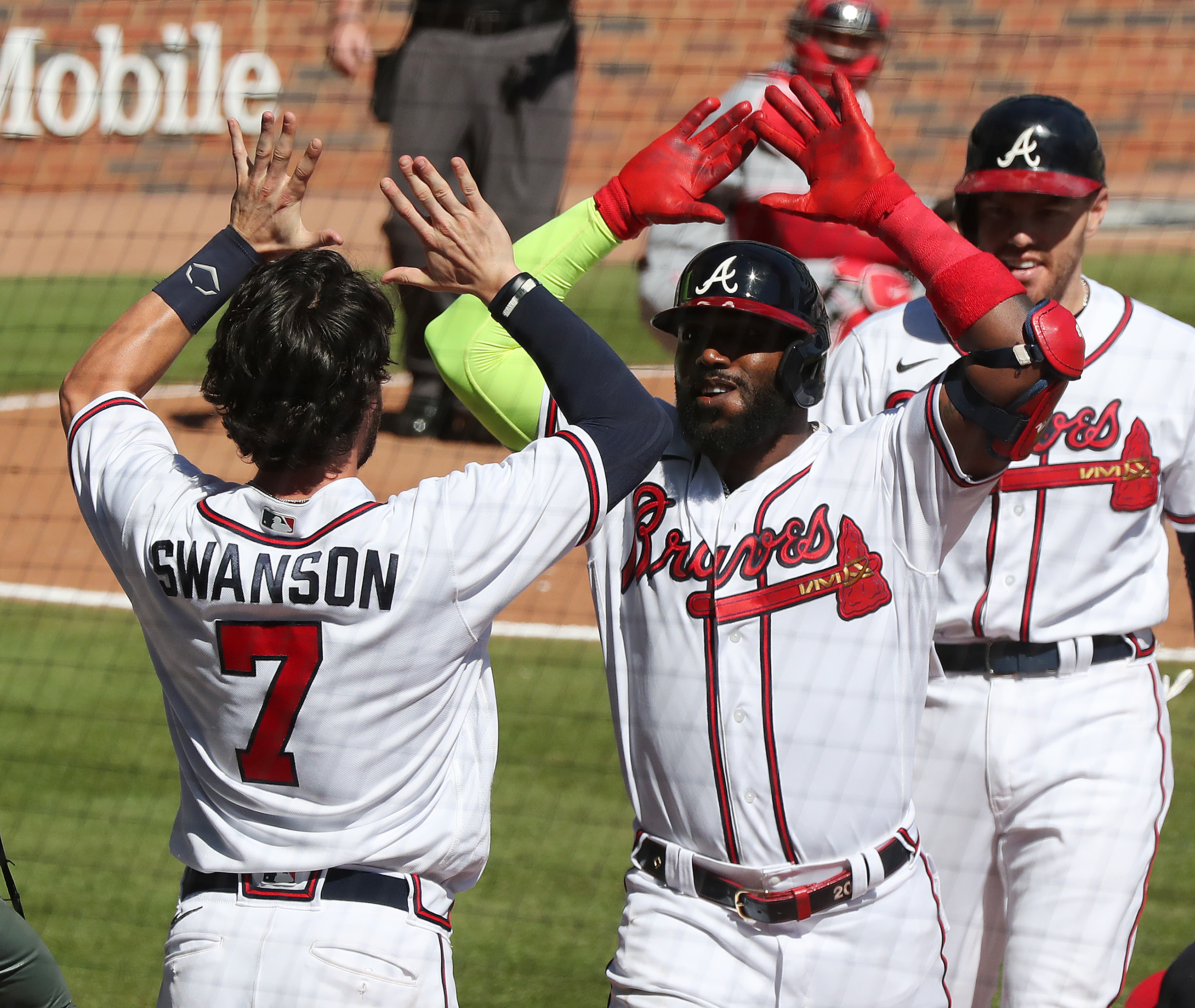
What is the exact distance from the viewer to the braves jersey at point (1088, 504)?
3150 millimetres

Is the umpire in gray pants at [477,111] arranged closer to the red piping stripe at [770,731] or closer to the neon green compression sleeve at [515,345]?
the neon green compression sleeve at [515,345]

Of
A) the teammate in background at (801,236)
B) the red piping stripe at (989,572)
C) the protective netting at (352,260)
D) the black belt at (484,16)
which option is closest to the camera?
the red piping stripe at (989,572)

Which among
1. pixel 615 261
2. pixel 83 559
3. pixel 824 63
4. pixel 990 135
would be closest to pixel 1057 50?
pixel 615 261

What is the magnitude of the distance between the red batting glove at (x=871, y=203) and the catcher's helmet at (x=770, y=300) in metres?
0.12

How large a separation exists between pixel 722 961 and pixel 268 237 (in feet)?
4.84

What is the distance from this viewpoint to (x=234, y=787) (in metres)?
2.34

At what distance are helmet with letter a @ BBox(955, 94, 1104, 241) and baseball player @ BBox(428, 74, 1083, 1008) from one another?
A: 2.35 feet

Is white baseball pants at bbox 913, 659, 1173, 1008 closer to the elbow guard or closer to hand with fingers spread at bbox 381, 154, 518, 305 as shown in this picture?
the elbow guard

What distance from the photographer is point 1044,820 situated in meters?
3.09

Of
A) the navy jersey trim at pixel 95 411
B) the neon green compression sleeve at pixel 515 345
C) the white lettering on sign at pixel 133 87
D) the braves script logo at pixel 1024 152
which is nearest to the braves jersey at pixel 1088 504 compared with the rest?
the braves script logo at pixel 1024 152

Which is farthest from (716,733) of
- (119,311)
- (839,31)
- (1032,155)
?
→ (119,311)

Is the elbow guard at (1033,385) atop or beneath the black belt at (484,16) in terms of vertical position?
beneath

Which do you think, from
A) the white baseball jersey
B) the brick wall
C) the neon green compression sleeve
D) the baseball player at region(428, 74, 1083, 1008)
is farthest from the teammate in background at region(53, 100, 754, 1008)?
the brick wall

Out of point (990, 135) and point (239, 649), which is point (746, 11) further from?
point (239, 649)
